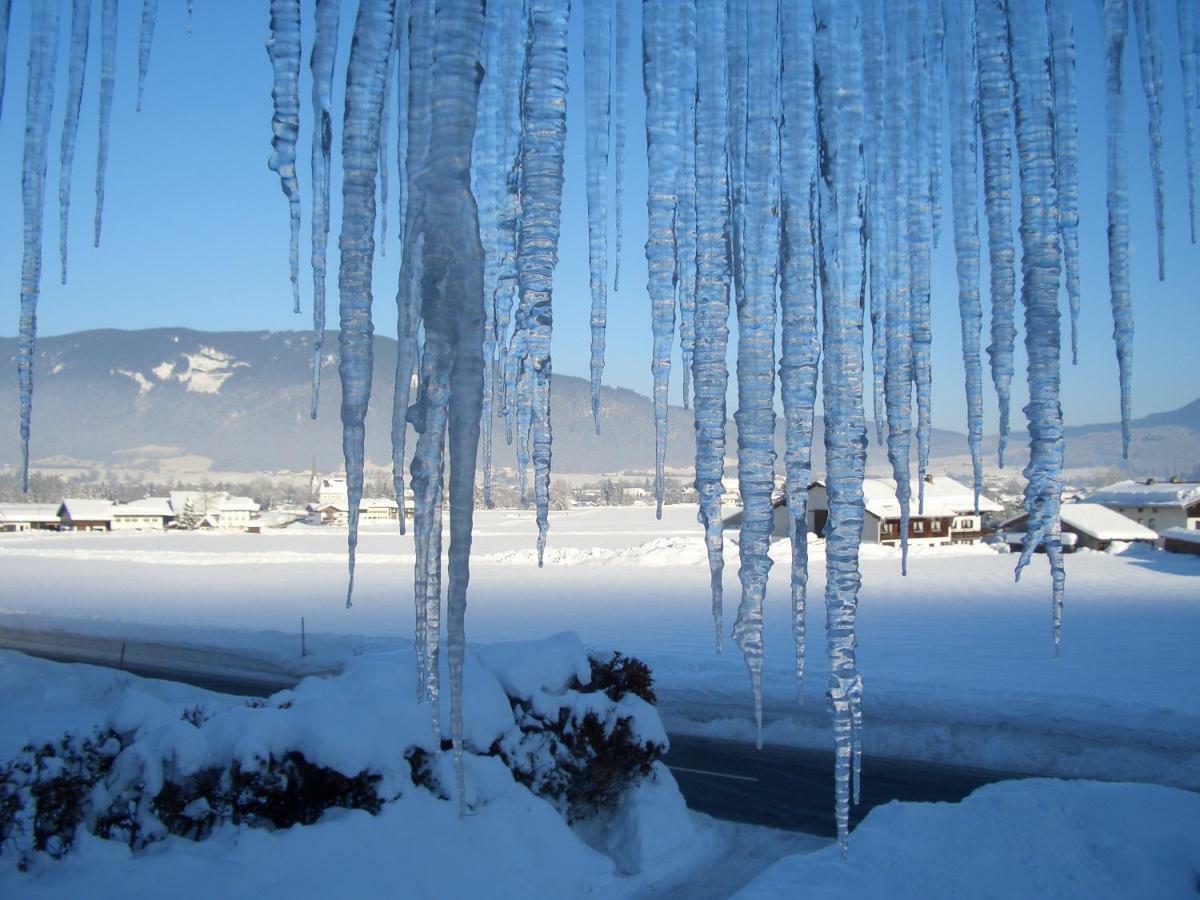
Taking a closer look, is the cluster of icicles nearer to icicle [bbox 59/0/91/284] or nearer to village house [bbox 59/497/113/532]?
icicle [bbox 59/0/91/284]

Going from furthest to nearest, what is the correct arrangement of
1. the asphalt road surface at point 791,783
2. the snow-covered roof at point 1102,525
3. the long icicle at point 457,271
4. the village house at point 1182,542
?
1. the snow-covered roof at point 1102,525
2. the village house at point 1182,542
3. the asphalt road surface at point 791,783
4. the long icicle at point 457,271

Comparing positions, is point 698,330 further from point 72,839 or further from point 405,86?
point 72,839

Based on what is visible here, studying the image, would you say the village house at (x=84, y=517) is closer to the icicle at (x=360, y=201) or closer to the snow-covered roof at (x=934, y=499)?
the snow-covered roof at (x=934, y=499)

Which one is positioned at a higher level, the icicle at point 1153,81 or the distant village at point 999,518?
the icicle at point 1153,81

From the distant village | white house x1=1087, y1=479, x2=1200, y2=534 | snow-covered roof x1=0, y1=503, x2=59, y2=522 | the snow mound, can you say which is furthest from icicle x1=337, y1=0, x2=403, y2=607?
snow-covered roof x1=0, y1=503, x2=59, y2=522

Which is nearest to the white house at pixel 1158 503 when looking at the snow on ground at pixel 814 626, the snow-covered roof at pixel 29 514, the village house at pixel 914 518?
the village house at pixel 914 518

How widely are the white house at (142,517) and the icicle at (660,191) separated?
306 ft

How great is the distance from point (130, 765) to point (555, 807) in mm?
3419

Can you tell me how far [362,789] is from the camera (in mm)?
6051

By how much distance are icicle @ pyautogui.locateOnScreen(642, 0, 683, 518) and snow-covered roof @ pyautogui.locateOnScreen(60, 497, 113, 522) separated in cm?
9282

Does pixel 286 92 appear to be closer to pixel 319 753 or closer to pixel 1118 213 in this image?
pixel 1118 213

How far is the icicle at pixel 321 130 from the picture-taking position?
242 cm

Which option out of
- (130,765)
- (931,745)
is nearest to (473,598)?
(931,745)

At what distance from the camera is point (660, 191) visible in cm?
246
